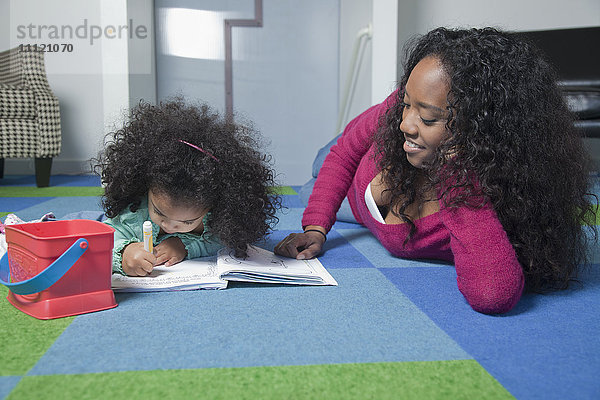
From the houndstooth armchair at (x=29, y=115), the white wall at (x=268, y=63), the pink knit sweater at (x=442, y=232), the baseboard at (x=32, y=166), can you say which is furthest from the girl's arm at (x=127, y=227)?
the baseboard at (x=32, y=166)

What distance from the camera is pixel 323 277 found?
1058 mm

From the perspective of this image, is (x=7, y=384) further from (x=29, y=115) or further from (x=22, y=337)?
(x=29, y=115)

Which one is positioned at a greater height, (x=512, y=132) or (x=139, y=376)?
(x=512, y=132)

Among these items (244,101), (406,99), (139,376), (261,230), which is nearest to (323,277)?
(261,230)

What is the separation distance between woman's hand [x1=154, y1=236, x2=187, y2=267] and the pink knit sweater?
33 cm

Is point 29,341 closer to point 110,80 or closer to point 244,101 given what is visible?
point 110,80

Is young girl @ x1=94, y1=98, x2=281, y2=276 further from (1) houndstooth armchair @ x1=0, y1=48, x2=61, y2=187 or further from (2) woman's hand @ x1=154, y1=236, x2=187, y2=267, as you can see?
(1) houndstooth armchair @ x1=0, y1=48, x2=61, y2=187

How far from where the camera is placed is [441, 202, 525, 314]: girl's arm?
864mm

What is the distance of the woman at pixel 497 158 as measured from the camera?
87 cm

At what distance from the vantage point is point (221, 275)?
1000mm

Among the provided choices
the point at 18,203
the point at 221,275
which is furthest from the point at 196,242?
the point at 18,203

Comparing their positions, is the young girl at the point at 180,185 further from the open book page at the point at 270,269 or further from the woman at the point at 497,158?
the woman at the point at 497,158

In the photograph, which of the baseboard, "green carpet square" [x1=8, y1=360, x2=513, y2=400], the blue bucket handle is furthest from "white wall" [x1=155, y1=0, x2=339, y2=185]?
"green carpet square" [x1=8, y1=360, x2=513, y2=400]

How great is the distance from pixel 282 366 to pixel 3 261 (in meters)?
0.60
